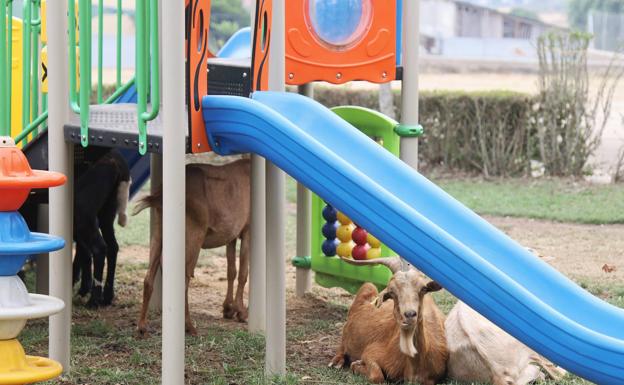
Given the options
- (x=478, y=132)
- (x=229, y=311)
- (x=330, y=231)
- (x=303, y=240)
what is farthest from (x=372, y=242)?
(x=478, y=132)

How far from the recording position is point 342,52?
6.69 m

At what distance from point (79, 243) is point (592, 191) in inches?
277

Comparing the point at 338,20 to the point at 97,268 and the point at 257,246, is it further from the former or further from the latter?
the point at 97,268

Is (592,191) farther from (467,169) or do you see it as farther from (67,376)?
(67,376)

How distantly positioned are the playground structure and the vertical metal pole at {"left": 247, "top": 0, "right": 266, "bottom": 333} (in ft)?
0.04

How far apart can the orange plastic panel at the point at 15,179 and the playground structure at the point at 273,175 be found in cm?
64

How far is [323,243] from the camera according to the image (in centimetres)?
748

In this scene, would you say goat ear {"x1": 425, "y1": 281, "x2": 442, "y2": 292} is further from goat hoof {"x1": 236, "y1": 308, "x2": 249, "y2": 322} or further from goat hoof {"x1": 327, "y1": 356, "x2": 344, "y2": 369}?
goat hoof {"x1": 236, "y1": 308, "x2": 249, "y2": 322}

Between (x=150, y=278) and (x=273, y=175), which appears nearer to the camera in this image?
(x=273, y=175)

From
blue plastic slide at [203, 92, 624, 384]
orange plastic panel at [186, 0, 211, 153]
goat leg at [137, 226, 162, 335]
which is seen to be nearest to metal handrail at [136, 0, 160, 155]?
orange plastic panel at [186, 0, 211, 153]

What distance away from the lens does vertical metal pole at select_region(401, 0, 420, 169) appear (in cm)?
670

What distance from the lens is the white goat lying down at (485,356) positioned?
546 centimetres

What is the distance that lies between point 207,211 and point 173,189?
1431 millimetres

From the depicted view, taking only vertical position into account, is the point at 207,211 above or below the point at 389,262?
above
